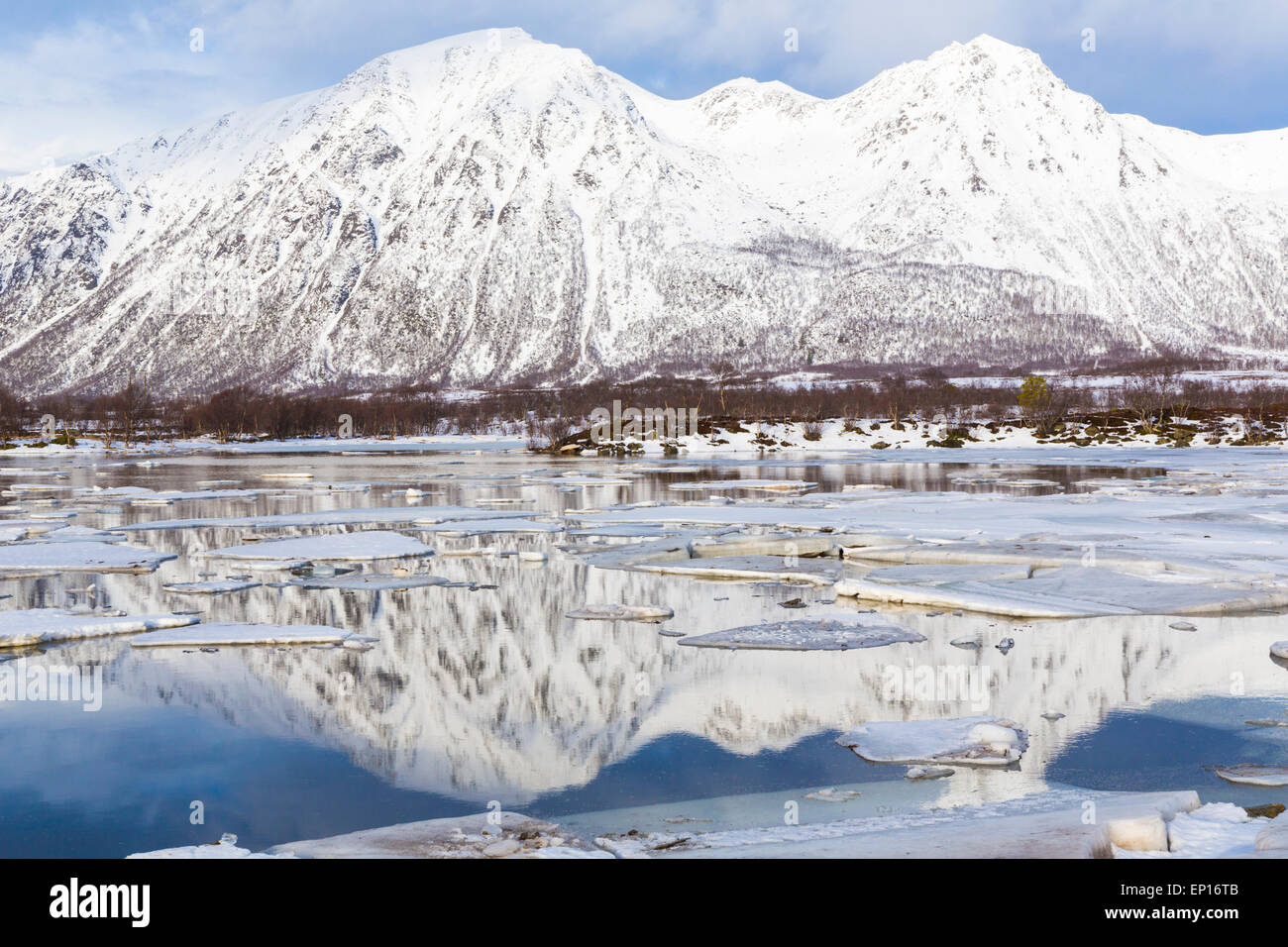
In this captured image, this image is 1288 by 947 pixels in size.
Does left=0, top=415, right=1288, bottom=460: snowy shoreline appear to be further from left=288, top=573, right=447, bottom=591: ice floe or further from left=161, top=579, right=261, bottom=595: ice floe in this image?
left=161, top=579, right=261, bottom=595: ice floe

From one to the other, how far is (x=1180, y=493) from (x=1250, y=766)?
3120 cm

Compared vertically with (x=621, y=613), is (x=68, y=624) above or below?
above

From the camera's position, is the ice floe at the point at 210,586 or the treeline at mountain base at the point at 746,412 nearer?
the ice floe at the point at 210,586

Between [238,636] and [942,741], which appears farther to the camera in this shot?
[238,636]

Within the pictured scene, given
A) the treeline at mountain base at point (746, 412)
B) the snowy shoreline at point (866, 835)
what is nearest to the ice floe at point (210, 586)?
the snowy shoreline at point (866, 835)

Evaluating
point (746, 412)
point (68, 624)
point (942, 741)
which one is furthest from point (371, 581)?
point (746, 412)

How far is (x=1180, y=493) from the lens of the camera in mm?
37844

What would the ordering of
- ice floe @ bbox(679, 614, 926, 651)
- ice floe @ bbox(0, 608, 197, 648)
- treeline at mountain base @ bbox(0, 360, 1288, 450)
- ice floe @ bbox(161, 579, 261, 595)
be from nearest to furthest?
1. ice floe @ bbox(679, 614, 926, 651)
2. ice floe @ bbox(0, 608, 197, 648)
3. ice floe @ bbox(161, 579, 261, 595)
4. treeline at mountain base @ bbox(0, 360, 1288, 450)

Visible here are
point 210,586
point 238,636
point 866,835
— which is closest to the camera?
point 866,835

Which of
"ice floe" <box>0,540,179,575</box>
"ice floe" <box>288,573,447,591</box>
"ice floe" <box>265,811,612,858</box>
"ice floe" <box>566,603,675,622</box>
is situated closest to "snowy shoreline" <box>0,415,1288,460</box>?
"ice floe" <box>0,540,179,575</box>

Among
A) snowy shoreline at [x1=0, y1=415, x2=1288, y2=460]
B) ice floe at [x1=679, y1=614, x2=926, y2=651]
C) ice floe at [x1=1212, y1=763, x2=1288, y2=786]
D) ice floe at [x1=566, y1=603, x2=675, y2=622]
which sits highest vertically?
snowy shoreline at [x1=0, y1=415, x2=1288, y2=460]

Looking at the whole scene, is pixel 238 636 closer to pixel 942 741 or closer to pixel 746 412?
pixel 942 741

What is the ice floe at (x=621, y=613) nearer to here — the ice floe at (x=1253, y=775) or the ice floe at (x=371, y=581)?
the ice floe at (x=371, y=581)
